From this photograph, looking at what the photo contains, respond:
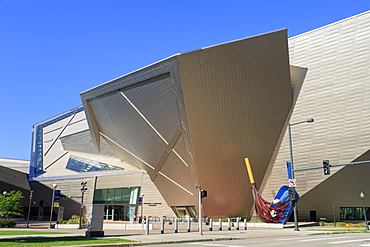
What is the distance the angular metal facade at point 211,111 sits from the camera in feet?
90.8

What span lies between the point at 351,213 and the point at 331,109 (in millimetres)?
11329

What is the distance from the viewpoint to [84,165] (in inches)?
2180

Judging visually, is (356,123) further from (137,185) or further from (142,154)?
(137,185)

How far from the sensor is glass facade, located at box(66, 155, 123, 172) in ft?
172

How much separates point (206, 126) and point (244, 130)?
4333mm

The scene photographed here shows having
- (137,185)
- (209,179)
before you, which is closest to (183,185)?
(209,179)

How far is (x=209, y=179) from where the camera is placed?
32.9 meters

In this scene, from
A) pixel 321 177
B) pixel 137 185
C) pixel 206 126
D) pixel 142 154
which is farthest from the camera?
pixel 137 185

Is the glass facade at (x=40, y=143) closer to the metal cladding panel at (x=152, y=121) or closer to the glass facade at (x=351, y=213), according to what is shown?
the metal cladding panel at (x=152, y=121)

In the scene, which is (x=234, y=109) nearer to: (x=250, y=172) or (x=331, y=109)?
(x=250, y=172)

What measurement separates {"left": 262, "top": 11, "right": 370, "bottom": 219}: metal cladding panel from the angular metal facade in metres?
1.56

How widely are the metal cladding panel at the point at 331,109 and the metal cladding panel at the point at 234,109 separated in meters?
2.15

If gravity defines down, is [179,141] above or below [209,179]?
above

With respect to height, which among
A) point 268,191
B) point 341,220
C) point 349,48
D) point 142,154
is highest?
point 349,48
